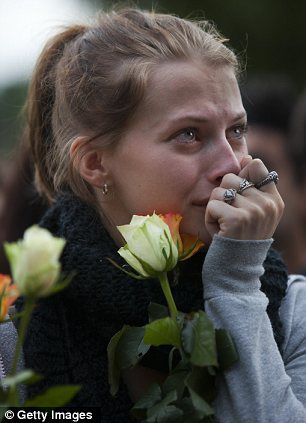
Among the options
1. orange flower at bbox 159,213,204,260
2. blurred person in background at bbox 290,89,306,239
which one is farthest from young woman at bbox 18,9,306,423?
blurred person in background at bbox 290,89,306,239

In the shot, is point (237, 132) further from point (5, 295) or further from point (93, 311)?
point (5, 295)

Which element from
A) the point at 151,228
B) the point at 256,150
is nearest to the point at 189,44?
the point at 151,228

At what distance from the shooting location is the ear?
2.27 m

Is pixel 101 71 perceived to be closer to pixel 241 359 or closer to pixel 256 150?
pixel 241 359

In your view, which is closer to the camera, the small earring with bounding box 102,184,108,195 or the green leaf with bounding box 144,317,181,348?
the green leaf with bounding box 144,317,181,348

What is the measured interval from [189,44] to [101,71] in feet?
0.83

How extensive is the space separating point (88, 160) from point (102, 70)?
0.82 ft

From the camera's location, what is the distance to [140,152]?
2.14 meters

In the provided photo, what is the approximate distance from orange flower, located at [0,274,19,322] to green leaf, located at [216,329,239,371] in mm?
472

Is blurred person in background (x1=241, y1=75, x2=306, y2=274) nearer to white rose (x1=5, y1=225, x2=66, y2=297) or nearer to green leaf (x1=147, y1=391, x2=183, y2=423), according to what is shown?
green leaf (x1=147, y1=391, x2=183, y2=423)

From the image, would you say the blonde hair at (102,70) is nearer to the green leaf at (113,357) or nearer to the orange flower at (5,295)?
the green leaf at (113,357)

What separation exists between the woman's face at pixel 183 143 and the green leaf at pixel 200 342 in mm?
423

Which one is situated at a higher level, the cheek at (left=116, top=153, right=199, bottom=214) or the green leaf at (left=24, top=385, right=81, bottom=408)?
the cheek at (left=116, top=153, right=199, bottom=214)

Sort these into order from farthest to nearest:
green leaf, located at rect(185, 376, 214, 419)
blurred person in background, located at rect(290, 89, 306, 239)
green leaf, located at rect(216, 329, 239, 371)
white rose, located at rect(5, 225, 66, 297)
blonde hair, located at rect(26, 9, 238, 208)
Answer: blurred person in background, located at rect(290, 89, 306, 239), blonde hair, located at rect(26, 9, 238, 208), green leaf, located at rect(216, 329, 239, 371), green leaf, located at rect(185, 376, 214, 419), white rose, located at rect(5, 225, 66, 297)
